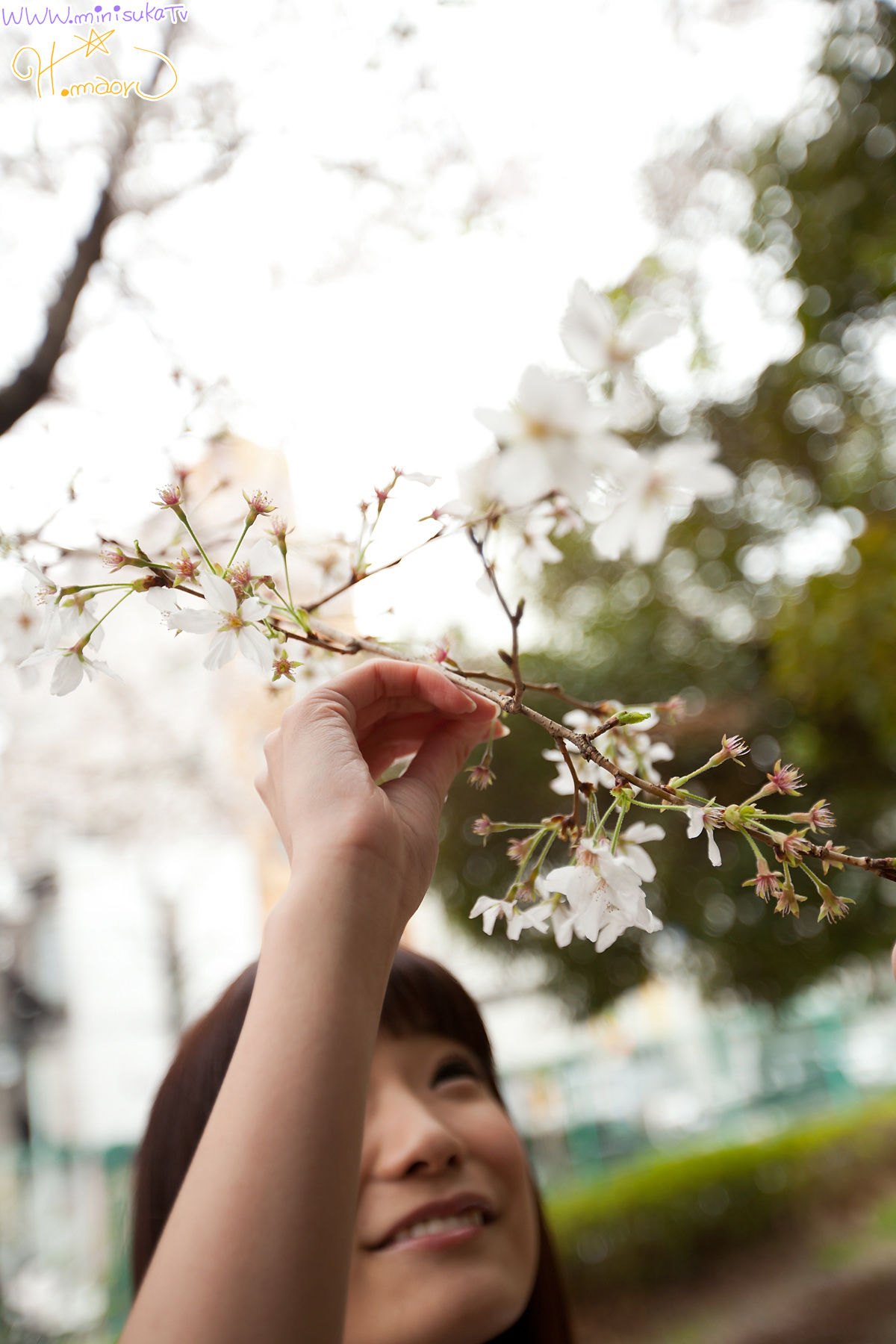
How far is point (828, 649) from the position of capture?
225 cm

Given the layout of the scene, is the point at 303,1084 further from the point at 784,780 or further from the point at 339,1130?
the point at 784,780

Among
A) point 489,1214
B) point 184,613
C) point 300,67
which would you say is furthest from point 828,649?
point 184,613

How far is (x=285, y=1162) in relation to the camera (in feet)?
0.98

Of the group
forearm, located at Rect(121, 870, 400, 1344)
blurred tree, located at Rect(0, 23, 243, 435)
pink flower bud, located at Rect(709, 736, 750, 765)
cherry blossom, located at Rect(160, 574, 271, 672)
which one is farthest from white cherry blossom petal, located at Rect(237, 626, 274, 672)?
blurred tree, located at Rect(0, 23, 243, 435)

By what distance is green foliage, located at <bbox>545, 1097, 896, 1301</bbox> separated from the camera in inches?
155

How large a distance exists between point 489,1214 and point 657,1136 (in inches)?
206

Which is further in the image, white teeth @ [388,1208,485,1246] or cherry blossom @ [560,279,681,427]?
white teeth @ [388,1208,485,1246]

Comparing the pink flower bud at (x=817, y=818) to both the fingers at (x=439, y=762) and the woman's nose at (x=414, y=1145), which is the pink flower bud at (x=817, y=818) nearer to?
the fingers at (x=439, y=762)

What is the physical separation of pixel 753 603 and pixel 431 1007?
118 inches

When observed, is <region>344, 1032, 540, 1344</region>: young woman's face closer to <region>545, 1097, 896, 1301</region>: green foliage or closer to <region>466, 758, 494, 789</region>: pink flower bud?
<region>466, 758, 494, 789</region>: pink flower bud

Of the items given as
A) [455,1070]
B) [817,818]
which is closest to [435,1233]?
[455,1070]

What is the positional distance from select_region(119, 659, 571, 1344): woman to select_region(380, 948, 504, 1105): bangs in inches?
3.7

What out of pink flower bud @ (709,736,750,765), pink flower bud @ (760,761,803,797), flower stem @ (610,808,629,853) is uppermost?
pink flower bud @ (709,736,750,765)

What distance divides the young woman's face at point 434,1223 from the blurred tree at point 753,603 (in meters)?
1.74
